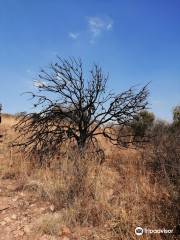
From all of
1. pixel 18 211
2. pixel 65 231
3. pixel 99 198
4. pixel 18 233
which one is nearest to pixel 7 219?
pixel 18 211

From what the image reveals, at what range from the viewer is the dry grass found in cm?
467

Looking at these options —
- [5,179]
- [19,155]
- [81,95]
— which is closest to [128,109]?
[81,95]

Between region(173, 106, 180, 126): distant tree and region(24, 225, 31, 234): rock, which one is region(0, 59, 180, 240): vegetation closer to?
region(24, 225, 31, 234): rock

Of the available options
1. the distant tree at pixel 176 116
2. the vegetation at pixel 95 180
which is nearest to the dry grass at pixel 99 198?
the vegetation at pixel 95 180

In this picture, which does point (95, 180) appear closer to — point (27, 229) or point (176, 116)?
point (27, 229)

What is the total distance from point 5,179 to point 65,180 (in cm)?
187

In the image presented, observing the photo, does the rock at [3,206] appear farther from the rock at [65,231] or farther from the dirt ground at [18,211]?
the rock at [65,231]

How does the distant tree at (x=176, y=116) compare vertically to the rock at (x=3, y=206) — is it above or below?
above

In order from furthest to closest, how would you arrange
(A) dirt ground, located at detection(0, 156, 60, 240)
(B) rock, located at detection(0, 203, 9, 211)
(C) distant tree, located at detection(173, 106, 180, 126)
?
(C) distant tree, located at detection(173, 106, 180, 126), (B) rock, located at detection(0, 203, 9, 211), (A) dirt ground, located at detection(0, 156, 60, 240)

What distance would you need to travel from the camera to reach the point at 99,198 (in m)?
5.61

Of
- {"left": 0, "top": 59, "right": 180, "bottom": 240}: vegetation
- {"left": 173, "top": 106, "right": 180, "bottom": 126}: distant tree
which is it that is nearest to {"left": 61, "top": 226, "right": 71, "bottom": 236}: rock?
{"left": 0, "top": 59, "right": 180, "bottom": 240}: vegetation

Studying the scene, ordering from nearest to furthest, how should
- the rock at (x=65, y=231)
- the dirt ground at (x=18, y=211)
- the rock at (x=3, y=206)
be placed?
the rock at (x=65, y=231)
the dirt ground at (x=18, y=211)
the rock at (x=3, y=206)

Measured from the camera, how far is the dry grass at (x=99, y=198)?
467 cm

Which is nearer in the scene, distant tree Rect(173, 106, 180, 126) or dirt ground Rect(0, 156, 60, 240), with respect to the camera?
dirt ground Rect(0, 156, 60, 240)
